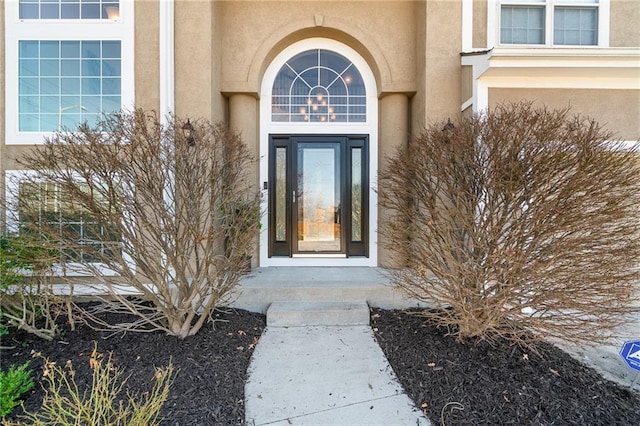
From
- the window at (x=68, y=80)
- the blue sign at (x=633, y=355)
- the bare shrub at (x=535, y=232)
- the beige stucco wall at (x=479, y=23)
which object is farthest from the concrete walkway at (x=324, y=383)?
the beige stucco wall at (x=479, y=23)

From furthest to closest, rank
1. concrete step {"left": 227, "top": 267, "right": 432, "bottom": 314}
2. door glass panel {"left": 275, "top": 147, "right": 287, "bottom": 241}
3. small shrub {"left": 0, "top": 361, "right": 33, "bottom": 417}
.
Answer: door glass panel {"left": 275, "top": 147, "right": 287, "bottom": 241}
concrete step {"left": 227, "top": 267, "right": 432, "bottom": 314}
small shrub {"left": 0, "top": 361, "right": 33, "bottom": 417}

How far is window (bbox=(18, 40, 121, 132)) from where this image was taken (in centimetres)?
504

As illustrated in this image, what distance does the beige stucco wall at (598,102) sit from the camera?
15.6 feet

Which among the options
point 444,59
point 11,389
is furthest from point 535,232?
point 11,389

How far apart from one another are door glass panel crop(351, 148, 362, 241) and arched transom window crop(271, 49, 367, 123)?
74 centimetres

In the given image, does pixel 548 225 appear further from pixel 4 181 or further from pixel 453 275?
pixel 4 181

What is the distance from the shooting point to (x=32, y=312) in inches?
144

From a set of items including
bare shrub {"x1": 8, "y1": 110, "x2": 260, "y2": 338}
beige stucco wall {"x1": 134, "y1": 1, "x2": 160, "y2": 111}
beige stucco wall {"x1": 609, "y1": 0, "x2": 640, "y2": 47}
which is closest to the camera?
bare shrub {"x1": 8, "y1": 110, "x2": 260, "y2": 338}

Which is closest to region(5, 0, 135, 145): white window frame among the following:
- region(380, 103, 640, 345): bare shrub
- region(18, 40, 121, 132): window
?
region(18, 40, 121, 132): window

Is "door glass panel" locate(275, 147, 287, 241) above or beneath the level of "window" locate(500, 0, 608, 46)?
beneath

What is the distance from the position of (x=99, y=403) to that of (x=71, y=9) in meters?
6.18

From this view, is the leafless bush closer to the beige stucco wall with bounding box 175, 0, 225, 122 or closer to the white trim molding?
the beige stucco wall with bounding box 175, 0, 225, 122

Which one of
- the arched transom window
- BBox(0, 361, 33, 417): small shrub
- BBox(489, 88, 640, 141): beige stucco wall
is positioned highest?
the arched transom window

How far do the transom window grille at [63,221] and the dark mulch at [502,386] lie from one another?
333cm
